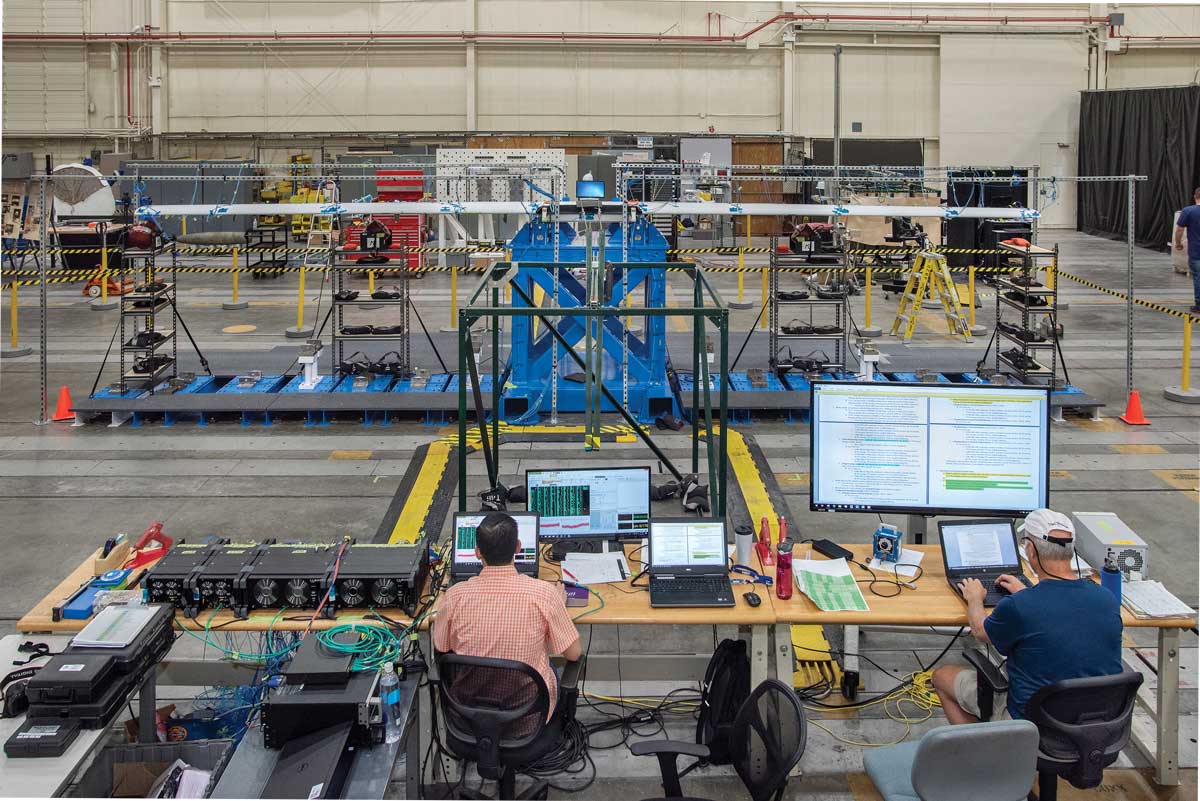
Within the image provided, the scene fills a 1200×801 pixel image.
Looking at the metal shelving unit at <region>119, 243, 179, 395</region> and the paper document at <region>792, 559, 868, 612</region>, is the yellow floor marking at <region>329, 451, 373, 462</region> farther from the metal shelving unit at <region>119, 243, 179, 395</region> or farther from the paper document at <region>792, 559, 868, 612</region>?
the paper document at <region>792, 559, 868, 612</region>

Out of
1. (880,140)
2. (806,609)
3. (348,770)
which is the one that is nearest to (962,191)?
(880,140)

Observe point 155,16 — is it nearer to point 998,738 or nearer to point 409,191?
point 409,191

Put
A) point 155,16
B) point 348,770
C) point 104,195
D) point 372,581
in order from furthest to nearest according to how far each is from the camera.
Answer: point 155,16
point 104,195
point 372,581
point 348,770

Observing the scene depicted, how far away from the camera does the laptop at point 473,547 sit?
5.75 m

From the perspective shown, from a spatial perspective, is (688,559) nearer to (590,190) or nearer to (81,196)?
(590,190)

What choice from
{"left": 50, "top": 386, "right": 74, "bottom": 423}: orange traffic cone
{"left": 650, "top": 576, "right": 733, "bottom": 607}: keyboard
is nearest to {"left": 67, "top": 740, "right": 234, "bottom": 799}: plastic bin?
{"left": 650, "top": 576, "right": 733, "bottom": 607}: keyboard

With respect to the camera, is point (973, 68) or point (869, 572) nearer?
point (869, 572)

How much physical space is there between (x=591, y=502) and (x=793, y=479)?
13.6ft

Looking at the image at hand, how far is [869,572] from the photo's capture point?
19.4ft

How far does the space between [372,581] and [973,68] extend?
88.8ft

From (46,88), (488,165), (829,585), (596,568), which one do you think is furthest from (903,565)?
(46,88)

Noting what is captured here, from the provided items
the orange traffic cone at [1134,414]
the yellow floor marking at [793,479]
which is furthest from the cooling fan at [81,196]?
the orange traffic cone at [1134,414]

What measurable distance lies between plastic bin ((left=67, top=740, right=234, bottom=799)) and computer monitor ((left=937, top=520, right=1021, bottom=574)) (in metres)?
3.34

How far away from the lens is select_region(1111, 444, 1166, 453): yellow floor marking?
10.8m
